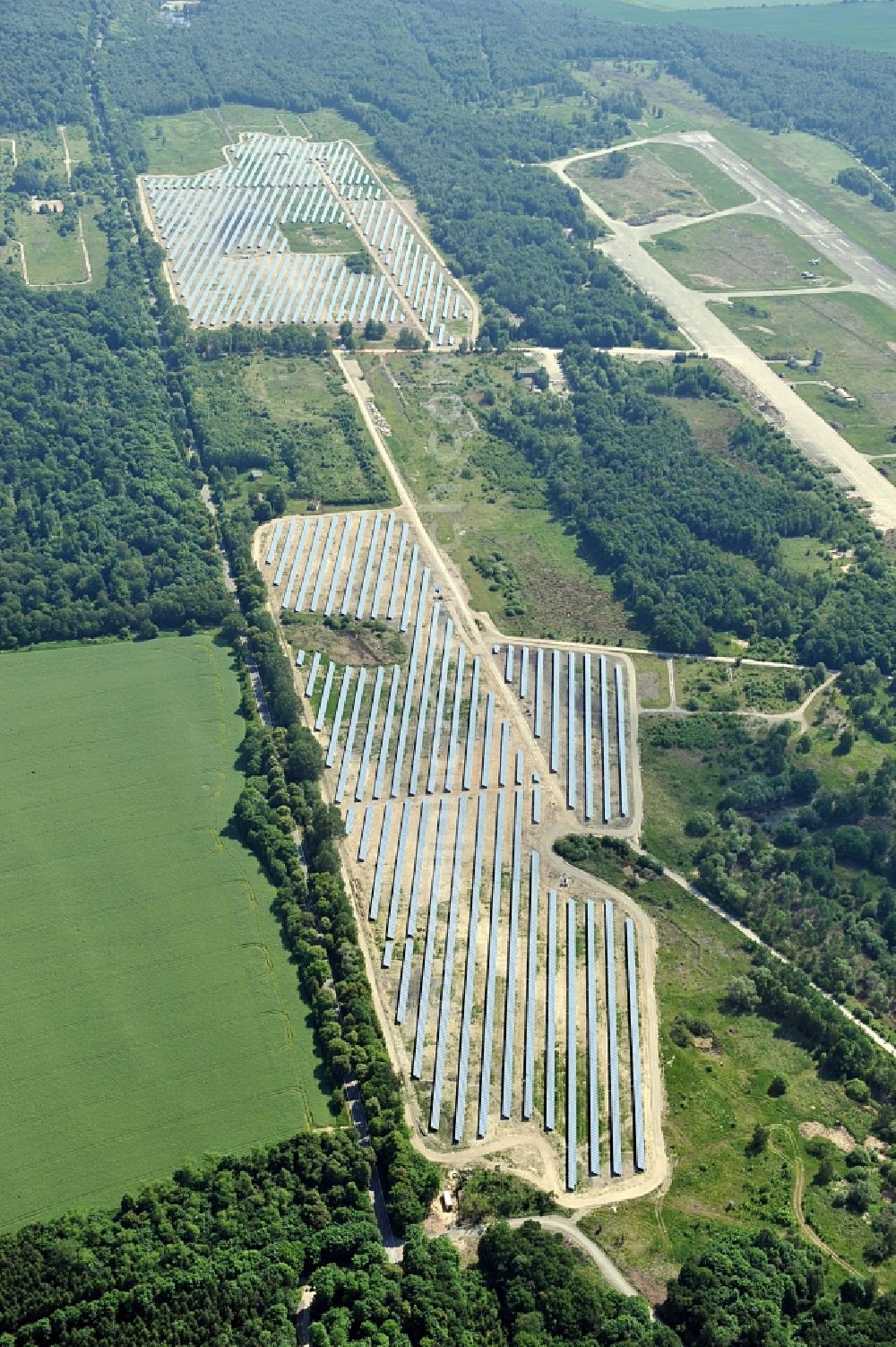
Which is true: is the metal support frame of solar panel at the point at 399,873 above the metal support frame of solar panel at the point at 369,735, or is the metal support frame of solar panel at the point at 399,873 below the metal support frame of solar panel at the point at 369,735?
above

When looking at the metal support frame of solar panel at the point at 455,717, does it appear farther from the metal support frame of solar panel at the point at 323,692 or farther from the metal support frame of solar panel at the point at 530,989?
the metal support frame of solar panel at the point at 530,989

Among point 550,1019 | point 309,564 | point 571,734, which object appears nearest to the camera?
point 550,1019

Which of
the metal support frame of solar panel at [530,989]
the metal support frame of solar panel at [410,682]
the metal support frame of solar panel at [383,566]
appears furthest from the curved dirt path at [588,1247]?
the metal support frame of solar panel at [383,566]

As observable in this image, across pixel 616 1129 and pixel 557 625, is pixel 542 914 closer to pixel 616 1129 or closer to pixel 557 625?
pixel 616 1129

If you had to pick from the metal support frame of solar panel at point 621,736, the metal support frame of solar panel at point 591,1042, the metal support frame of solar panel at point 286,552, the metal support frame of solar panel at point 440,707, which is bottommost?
the metal support frame of solar panel at point 286,552

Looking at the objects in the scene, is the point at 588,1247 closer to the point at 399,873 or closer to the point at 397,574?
the point at 399,873

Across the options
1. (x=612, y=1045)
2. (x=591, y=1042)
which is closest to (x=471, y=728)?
(x=591, y=1042)

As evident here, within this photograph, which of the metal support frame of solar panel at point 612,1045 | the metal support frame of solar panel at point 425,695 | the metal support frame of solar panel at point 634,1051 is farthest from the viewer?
the metal support frame of solar panel at point 425,695
